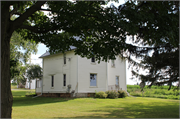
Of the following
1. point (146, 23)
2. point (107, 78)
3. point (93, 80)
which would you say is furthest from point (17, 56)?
point (146, 23)

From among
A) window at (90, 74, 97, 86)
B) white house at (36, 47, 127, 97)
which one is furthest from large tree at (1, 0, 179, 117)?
window at (90, 74, 97, 86)

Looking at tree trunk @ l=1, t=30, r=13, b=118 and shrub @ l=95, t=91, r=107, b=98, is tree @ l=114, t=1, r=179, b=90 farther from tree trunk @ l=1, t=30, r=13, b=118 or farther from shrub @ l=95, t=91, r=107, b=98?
shrub @ l=95, t=91, r=107, b=98

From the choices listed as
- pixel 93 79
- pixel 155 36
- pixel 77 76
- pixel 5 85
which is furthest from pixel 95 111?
pixel 93 79

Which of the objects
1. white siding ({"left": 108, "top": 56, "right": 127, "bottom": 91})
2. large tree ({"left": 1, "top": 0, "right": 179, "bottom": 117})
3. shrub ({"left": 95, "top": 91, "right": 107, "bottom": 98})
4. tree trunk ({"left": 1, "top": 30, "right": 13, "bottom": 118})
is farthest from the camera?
white siding ({"left": 108, "top": 56, "right": 127, "bottom": 91})

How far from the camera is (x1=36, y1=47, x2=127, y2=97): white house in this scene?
24.7 meters

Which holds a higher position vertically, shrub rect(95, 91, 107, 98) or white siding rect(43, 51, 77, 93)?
white siding rect(43, 51, 77, 93)

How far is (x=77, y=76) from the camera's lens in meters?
24.3

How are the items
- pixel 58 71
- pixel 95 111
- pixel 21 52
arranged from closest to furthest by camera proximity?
pixel 95 111 < pixel 21 52 < pixel 58 71

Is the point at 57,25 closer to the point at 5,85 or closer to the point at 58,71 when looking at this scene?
the point at 5,85

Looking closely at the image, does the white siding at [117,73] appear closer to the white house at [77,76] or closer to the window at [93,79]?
the white house at [77,76]

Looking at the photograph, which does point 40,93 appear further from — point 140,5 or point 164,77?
point 140,5

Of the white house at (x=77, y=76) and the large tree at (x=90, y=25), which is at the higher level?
the large tree at (x=90, y=25)

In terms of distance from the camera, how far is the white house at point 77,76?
81.0 ft

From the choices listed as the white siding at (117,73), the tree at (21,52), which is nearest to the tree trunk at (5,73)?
the tree at (21,52)
